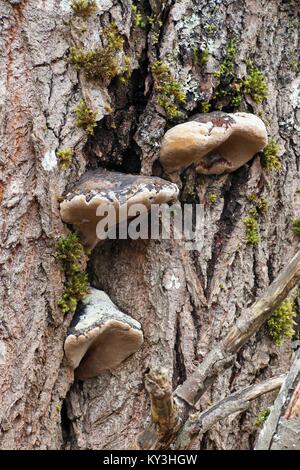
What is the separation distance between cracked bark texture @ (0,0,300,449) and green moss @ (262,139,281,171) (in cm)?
5

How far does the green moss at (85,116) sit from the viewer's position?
3123mm

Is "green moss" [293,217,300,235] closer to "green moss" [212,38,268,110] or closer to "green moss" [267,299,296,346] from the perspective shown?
"green moss" [267,299,296,346]

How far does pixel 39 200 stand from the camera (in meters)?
3.03

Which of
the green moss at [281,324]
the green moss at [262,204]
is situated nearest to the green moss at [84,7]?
the green moss at [262,204]

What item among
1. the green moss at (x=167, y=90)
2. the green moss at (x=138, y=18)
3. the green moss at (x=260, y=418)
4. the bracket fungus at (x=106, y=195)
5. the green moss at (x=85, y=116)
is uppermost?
the green moss at (x=138, y=18)

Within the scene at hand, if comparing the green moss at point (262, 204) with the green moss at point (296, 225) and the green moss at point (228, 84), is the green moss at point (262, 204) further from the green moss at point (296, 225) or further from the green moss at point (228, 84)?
the green moss at point (228, 84)

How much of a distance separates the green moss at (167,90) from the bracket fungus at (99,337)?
93cm

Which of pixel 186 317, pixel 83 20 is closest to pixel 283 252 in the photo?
pixel 186 317

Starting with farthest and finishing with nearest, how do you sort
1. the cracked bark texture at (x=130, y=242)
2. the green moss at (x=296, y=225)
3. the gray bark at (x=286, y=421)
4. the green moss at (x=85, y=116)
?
the green moss at (x=296, y=225), the green moss at (x=85, y=116), the cracked bark texture at (x=130, y=242), the gray bark at (x=286, y=421)

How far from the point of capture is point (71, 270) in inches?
123

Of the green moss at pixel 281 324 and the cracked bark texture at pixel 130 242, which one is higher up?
the cracked bark texture at pixel 130 242

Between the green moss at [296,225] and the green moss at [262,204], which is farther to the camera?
the green moss at [296,225]

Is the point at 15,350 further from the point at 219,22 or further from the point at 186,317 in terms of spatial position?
the point at 219,22

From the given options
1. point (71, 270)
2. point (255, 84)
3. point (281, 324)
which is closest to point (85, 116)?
point (71, 270)
